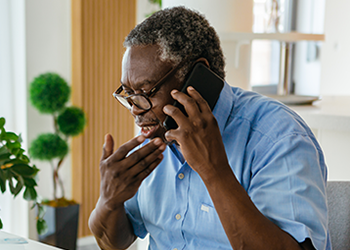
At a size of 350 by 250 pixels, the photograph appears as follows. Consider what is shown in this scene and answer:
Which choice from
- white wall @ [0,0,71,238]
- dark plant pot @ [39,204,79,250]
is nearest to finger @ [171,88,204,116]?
dark plant pot @ [39,204,79,250]

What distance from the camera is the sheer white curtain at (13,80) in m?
2.73

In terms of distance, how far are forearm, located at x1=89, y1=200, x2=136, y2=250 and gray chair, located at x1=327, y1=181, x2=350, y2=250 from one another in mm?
634

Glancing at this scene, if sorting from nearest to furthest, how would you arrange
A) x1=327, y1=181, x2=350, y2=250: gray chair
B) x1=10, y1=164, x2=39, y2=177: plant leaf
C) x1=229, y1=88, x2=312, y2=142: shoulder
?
x1=229, y1=88, x2=312, y2=142: shoulder
x1=327, y1=181, x2=350, y2=250: gray chair
x1=10, y1=164, x2=39, y2=177: plant leaf

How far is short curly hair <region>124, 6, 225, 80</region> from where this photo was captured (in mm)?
1030

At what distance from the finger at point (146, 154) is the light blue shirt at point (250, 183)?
4.7 inches

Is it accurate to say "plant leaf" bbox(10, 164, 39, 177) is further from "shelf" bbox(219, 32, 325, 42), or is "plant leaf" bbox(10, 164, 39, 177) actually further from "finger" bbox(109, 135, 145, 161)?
"shelf" bbox(219, 32, 325, 42)

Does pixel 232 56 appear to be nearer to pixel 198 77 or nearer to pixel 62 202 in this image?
pixel 198 77

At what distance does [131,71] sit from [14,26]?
2079 millimetres

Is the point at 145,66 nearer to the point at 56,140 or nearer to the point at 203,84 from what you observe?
the point at 203,84

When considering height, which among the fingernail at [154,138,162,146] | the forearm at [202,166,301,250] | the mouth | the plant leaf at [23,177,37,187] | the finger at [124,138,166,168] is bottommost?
the plant leaf at [23,177,37,187]

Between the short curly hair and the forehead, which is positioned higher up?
the short curly hair

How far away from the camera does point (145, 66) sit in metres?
1.02

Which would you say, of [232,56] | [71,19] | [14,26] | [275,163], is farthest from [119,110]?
[275,163]

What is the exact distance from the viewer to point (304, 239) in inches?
32.4
